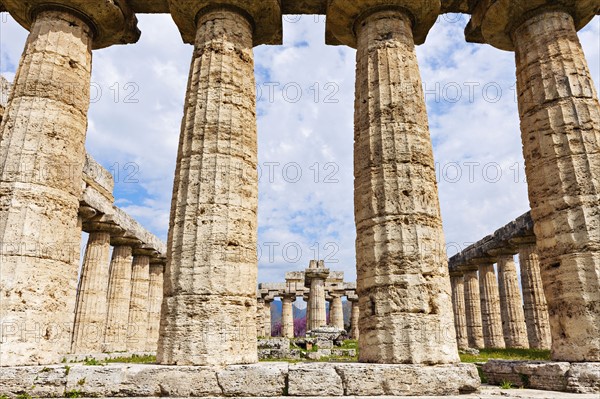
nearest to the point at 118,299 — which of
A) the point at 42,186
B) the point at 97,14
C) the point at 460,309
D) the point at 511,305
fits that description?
the point at 42,186

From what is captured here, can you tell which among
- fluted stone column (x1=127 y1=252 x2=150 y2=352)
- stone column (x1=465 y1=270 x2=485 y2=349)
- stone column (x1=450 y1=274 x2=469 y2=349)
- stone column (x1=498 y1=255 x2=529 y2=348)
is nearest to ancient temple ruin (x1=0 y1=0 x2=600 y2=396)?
fluted stone column (x1=127 y1=252 x2=150 y2=352)

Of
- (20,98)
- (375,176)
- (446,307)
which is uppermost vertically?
(20,98)

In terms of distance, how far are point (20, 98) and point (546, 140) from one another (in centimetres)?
1260

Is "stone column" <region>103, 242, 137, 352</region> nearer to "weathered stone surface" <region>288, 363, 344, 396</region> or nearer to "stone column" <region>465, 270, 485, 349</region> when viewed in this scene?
"weathered stone surface" <region>288, 363, 344, 396</region>

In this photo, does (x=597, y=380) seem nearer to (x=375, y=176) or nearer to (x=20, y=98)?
(x=375, y=176)

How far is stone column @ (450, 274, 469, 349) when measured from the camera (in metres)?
29.0

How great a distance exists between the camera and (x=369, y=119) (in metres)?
9.91

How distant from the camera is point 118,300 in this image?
22.2m

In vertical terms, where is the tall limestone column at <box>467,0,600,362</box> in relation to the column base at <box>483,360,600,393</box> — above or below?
above

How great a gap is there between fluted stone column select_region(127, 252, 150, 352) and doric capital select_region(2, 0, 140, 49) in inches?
638

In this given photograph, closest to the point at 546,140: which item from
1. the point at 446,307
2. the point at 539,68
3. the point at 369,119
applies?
the point at 539,68

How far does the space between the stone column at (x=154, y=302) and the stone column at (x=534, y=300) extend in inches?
841

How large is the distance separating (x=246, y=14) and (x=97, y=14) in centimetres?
391

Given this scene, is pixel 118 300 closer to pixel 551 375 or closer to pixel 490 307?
pixel 551 375
